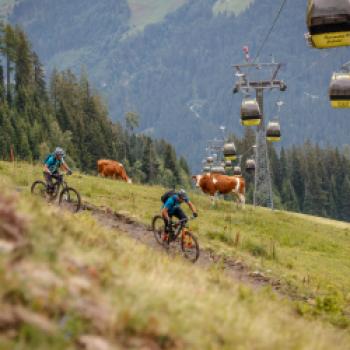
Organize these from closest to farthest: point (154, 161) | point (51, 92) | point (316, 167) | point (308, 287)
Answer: point (308, 287), point (51, 92), point (154, 161), point (316, 167)

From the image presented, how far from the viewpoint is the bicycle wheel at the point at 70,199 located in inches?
706

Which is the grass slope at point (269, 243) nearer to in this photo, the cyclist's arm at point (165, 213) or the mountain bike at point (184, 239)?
the mountain bike at point (184, 239)

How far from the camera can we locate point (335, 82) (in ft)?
57.9

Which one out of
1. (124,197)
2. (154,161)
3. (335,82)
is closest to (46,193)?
(124,197)

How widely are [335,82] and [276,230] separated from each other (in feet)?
32.1

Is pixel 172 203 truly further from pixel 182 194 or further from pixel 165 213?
pixel 182 194

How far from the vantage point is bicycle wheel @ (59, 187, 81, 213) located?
17.9 meters

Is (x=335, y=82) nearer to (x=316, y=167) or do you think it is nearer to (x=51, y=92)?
(x=51, y=92)

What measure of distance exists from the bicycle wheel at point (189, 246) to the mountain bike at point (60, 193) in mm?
3924

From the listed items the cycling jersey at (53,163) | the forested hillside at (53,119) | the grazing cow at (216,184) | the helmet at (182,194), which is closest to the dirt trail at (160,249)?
the helmet at (182,194)

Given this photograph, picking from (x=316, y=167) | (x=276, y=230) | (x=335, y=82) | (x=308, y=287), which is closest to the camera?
(x=308, y=287)

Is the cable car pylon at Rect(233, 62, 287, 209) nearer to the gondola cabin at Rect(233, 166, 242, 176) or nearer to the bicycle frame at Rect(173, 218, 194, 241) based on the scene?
the bicycle frame at Rect(173, 218, 194, 241)

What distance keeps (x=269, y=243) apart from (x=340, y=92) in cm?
742

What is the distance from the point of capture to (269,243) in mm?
22484
